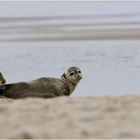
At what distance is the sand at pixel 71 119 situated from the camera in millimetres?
4699

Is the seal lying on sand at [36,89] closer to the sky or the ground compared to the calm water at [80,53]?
closer to the ground

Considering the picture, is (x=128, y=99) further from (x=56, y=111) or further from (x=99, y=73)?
(x=99, y=73)

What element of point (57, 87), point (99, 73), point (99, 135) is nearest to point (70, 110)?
point (99, 135)

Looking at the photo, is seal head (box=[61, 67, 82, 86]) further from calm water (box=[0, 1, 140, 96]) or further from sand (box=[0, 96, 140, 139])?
sand (box=[0, 96, 140, 139])

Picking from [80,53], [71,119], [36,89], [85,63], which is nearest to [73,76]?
[36,89]

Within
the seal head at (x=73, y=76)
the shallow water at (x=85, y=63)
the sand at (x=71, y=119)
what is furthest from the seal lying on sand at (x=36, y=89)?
the sand at (x=71, y=119)

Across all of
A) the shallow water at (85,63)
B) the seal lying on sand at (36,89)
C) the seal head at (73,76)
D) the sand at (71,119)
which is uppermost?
the shallow water at (85,63)

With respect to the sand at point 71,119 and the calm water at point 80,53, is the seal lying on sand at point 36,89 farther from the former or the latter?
the sand at point 71,119

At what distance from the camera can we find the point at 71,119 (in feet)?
17.0

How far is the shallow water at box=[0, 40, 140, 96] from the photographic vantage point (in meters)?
11.1

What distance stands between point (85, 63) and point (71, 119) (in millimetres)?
8825

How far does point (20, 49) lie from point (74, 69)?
8.42 metres

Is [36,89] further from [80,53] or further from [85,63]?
[80,53]

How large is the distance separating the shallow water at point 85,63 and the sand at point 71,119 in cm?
405
